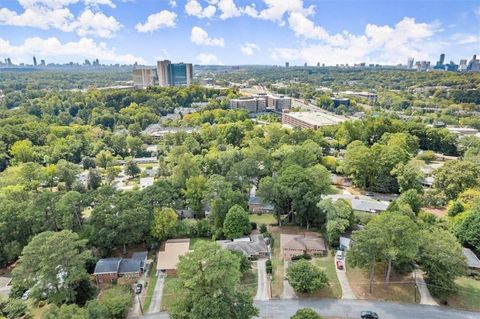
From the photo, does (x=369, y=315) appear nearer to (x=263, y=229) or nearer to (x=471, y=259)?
(x=471, y=259)

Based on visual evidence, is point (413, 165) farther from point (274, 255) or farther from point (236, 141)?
point (236, 141)

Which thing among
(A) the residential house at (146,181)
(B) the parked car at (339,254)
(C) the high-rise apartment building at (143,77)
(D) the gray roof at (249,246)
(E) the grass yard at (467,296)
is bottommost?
(E) the grass yard at (467,296)

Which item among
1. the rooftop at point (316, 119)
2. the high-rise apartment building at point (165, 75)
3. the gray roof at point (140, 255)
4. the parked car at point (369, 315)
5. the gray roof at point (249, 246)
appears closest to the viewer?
the parked car at point (369, 315)

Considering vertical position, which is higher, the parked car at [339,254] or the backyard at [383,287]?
the parked car at [339,254]

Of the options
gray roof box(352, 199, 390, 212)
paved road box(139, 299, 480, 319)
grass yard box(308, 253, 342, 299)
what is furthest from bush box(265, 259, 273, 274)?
gray roof box(352, 199, 390, 212)

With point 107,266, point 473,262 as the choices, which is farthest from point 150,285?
point 473,262

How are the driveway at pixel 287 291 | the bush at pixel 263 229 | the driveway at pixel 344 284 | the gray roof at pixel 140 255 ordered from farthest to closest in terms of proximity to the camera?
the bush at pixel 263 229
the gray roof at pixel 140 255
the driveway at pixel 287 291
the driveway at pixel 344 284

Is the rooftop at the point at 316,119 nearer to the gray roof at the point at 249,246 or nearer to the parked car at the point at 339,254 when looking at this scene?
the parked car at the point at 339,254

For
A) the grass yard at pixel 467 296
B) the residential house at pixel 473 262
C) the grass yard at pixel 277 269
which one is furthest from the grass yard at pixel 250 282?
the residential house at pixel 473 262
